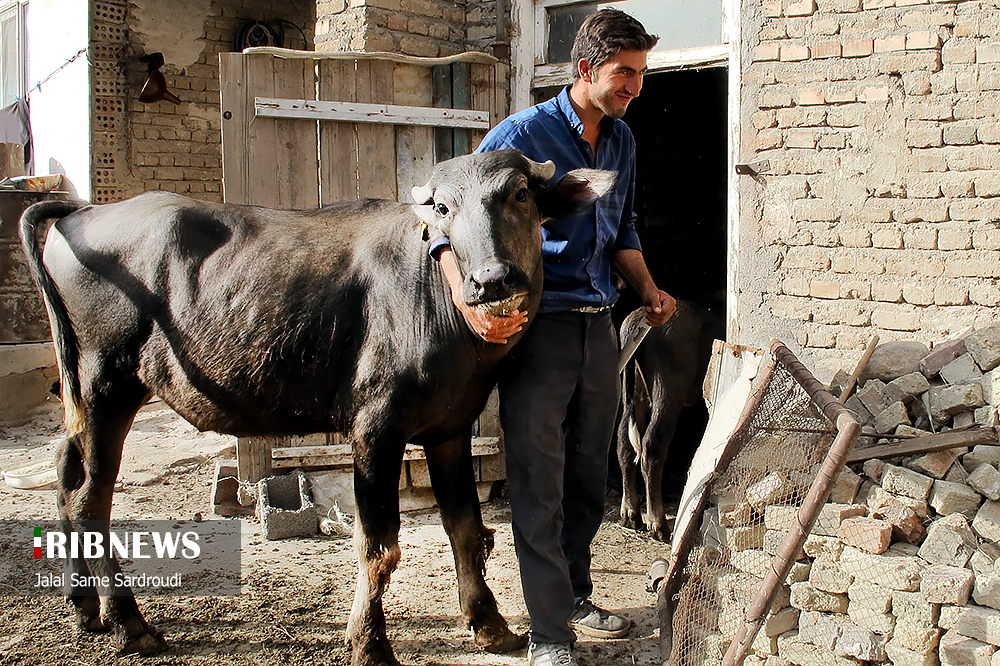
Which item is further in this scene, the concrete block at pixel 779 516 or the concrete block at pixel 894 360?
the concrete block at pixel 894 360

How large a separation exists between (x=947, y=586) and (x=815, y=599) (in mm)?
433

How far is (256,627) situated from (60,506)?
0.97 m

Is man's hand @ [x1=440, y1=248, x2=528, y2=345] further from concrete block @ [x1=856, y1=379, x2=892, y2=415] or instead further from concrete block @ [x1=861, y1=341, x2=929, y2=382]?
concrete block @ [x1=861, y1=341, x2=929, y2=382]

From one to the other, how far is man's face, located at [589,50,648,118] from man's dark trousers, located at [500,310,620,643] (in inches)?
30.6

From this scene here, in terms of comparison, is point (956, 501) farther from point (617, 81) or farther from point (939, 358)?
point (617, 81)

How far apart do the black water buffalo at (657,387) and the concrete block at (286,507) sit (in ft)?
5.97

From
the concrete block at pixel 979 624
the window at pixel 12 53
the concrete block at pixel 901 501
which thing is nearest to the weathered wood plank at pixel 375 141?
the concrete block at pixel 901 501

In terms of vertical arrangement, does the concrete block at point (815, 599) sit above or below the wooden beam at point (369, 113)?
below

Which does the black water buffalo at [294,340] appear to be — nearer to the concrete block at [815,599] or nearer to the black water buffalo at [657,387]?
the concrete block at [815,599]

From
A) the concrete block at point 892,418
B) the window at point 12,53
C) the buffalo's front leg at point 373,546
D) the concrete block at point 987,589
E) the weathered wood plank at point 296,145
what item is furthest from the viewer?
the window at point 12,53

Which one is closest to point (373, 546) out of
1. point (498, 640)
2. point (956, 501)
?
point (498, 640)

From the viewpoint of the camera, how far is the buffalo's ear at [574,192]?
3.05 metres

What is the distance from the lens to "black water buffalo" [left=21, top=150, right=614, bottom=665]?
323 cm

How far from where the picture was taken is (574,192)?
3078 millimetres
